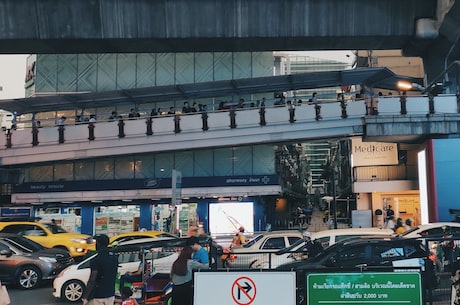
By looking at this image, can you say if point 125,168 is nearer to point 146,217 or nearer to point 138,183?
point 138,183

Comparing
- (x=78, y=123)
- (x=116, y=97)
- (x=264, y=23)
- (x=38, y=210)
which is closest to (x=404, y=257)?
(x=264, y=23)

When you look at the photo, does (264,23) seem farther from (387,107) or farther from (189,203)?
(189,203)

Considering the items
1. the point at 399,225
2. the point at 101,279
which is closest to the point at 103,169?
the point at 399,225

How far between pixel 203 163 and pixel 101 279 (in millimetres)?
26200

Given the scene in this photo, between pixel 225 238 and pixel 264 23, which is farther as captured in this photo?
pixel 225 238

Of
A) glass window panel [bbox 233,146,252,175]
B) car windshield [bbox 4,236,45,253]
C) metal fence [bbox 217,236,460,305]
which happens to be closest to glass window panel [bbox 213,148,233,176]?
glass window panel [bbox 233,146,252,175]

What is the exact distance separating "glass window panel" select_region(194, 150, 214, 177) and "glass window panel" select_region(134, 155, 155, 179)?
317 centimetres

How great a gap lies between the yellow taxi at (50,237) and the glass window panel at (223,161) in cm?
1476

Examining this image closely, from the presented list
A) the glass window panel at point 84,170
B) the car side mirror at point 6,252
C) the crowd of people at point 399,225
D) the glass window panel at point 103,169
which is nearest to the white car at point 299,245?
the crowd of people at point 399,225

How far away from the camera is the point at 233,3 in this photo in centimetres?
1781

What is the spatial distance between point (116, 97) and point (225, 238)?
12056 millimetres

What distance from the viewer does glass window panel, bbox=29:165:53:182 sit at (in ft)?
113

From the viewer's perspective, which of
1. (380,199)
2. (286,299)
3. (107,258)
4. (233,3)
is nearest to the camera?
(286,299)

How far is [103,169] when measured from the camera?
34531mm
